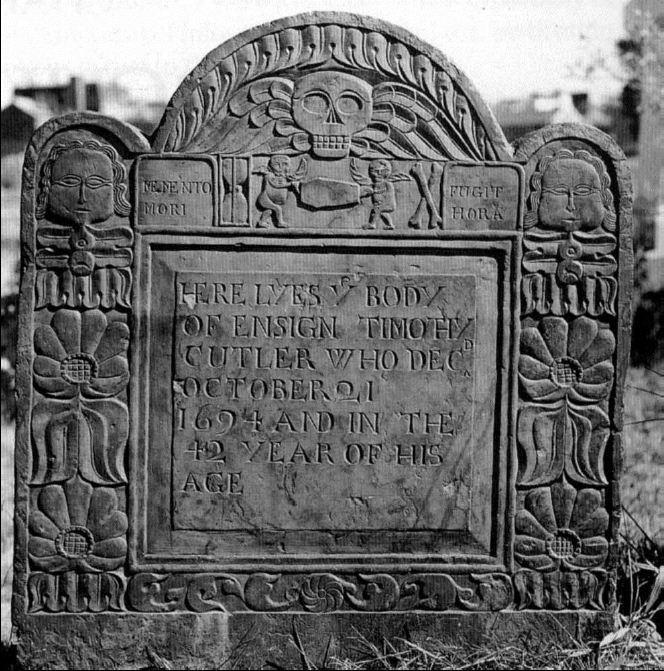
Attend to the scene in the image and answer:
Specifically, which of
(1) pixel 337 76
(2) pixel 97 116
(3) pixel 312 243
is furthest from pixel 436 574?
(2) pixel 97 116

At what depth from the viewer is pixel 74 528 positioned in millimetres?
3494

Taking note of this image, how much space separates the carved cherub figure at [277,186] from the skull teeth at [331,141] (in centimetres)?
9

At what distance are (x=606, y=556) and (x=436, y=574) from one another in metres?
0.70

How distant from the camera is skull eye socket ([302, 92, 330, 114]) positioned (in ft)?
11.3

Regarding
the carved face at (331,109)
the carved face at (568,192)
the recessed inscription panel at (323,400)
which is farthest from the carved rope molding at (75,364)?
the carved face at (568,192)

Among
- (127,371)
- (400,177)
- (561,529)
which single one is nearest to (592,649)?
(561,529)

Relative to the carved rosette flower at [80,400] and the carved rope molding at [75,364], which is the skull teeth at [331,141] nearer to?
the carved rope molding at [75,364]

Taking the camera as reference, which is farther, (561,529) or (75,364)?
(561,529)

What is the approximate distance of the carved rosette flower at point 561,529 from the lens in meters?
3.58

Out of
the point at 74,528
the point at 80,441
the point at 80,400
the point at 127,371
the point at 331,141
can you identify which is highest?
the point at 331,141

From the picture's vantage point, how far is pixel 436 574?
140 inches

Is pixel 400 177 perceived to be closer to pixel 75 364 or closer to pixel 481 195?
pixel 481 195

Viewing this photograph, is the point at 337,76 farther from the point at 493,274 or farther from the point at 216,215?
→ the point at 493,274

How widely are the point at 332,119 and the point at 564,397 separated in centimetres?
144
